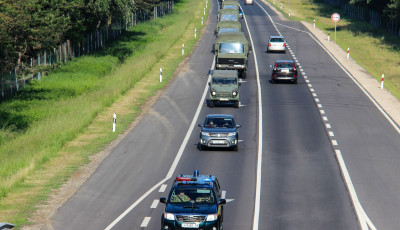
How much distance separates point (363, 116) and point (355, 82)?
12136 millimetres

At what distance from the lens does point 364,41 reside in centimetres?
8075

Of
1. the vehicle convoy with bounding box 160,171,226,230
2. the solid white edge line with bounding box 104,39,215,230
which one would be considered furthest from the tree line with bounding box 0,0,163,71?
the vehicle convoy with bounding box 160,171,226,230

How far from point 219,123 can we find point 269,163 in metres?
3.48

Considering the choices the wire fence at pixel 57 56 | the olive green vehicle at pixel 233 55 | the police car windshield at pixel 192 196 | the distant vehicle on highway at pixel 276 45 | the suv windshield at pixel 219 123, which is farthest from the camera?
the distant vehicle on highway at pixel 276 45

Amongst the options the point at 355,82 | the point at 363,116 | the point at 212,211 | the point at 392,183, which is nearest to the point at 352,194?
the point at 392,183

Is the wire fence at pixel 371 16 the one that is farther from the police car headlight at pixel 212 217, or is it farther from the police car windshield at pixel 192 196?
the police car headlight at pixel 212 217

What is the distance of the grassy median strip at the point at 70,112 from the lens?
90.6ft

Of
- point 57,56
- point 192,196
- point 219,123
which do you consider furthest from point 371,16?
point 192,196

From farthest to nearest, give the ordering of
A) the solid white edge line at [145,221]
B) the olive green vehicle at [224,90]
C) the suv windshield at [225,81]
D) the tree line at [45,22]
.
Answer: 1. the tree line at [45,22]
2. the suv windshield at [225,81]
3. the olive green vehicle at [224,90]
4. the solid white edge line at [145,221]

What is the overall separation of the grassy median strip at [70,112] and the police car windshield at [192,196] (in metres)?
5.25

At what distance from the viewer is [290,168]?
1174 inches

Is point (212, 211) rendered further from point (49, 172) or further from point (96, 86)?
point (96, 86)

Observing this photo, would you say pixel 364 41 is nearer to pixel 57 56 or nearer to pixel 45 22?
pixel 57 56

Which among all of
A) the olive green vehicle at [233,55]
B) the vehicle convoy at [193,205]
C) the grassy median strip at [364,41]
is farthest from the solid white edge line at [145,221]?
the olive green vehicle at [233,55]
